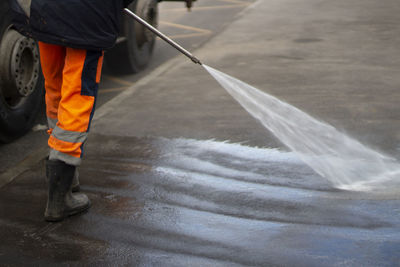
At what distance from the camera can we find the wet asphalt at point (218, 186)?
279 centimetres

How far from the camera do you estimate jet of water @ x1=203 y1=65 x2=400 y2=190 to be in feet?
11.7

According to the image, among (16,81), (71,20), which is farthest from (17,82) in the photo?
(71,20)

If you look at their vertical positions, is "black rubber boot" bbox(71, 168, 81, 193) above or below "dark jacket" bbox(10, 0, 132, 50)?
below

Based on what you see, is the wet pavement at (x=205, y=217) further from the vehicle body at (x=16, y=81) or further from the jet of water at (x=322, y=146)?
the vehicle body at (x=16, y=81)

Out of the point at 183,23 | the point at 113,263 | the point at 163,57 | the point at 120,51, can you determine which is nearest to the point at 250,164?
the point at 113,263

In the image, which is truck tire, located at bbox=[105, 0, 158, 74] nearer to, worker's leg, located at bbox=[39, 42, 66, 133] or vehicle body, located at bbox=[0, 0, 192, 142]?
vehicle body, located at bbox=[0, 0, 192, 142]

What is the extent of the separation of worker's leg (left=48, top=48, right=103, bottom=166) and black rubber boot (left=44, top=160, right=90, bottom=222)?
0.09 meters

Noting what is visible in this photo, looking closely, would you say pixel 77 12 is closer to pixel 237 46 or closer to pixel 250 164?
→ pixel 250 164

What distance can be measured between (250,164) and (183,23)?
7.22 m

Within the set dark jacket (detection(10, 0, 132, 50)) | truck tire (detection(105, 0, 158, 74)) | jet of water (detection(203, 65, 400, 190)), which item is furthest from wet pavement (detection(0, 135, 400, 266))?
truck tire (detection(105, 0, 158, 74))

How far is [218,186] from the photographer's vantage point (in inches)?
139

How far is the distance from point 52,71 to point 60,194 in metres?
0.72

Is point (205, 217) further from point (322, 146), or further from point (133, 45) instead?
point (133, 45)

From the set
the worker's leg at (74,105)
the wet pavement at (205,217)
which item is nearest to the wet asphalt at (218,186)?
the wet pavement at (205,217)
